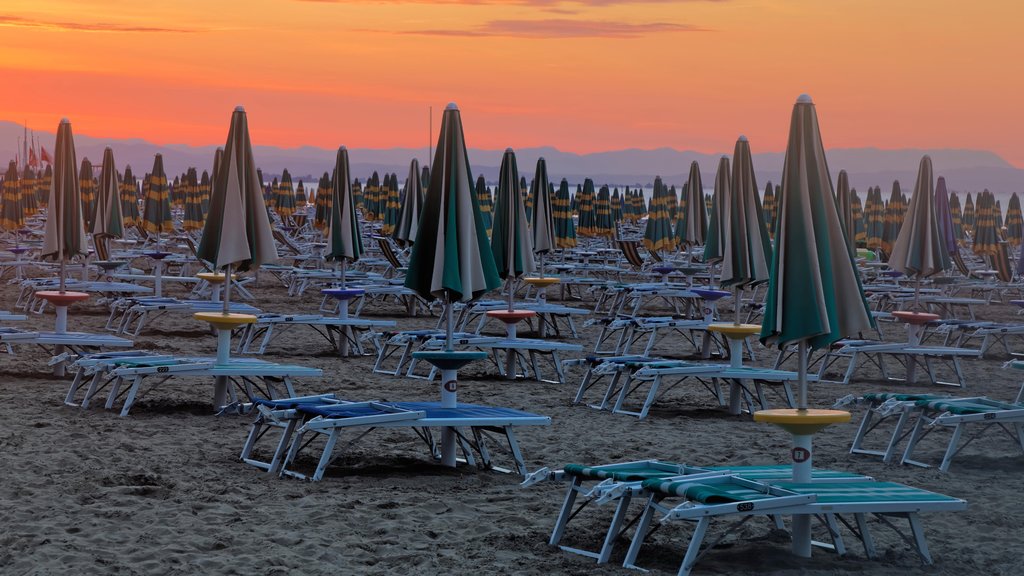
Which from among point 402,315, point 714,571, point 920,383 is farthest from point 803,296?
point 402,315

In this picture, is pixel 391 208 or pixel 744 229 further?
pixel 391 208

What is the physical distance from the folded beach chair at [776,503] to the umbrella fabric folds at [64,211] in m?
9.27

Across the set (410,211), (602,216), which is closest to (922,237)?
(410,211)

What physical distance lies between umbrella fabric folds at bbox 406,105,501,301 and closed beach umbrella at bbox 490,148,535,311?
368cm

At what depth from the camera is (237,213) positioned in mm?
11125

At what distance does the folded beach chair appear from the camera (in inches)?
222

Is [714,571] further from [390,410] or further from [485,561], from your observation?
[390,410]

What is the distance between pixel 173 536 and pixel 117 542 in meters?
0.28

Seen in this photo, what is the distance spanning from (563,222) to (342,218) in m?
10.4

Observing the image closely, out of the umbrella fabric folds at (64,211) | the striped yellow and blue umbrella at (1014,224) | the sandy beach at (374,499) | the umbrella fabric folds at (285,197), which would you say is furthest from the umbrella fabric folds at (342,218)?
the striped yellow and blue umbrella at (1014,224)

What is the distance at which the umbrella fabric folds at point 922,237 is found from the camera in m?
14.1

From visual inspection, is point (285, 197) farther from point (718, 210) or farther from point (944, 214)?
point (718, 210)

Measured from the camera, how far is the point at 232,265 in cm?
1145

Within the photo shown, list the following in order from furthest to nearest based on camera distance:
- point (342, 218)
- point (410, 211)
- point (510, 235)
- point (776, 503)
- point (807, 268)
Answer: point (410, 211) < point (342, 218) < point (510, 235) < point (807, 268) < point (776, 503)
